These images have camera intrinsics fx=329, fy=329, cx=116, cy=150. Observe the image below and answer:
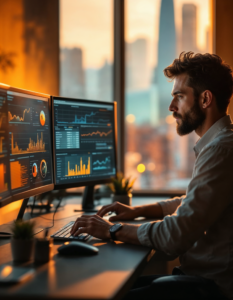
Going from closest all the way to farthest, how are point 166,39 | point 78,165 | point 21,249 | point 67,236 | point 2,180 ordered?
point 21,249, point 2,180, point 67,236, point 78,165, point 166,39

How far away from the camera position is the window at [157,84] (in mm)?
2725

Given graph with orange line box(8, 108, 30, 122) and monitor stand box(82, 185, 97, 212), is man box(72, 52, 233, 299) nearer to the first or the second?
graph with orange line box(8, 108, 30, 122)

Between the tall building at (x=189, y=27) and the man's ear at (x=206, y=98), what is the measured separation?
144cm

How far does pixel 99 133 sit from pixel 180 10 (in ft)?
4.67

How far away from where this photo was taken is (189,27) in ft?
9.02

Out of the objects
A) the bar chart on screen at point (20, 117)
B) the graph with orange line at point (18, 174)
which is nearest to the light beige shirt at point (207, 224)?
the graph with orange line at point (18, 174)

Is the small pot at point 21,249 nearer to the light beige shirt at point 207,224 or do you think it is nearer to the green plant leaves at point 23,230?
the green plant leaves at point 23,230

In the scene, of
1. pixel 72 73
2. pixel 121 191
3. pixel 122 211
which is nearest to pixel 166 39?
pixel 72 73

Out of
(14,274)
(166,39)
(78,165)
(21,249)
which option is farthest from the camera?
(166,39)

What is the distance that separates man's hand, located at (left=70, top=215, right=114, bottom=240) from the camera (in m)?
1.30

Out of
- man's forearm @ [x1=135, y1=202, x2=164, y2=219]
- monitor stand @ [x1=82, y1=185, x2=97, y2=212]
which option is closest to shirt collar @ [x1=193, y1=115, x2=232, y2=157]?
man's forearm @ [x1=135, y1=202, x2=164, y2=219]

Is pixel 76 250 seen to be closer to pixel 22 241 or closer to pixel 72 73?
pixel 22 241

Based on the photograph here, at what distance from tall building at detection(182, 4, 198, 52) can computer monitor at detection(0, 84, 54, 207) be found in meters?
1.54

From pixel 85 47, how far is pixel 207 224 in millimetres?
2061
